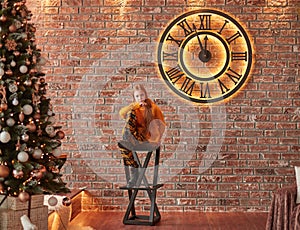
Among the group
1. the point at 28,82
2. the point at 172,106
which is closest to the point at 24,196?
the point at 28,82

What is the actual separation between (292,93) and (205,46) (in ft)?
3.57

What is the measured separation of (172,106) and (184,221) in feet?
4.23

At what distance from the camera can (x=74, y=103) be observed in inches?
242

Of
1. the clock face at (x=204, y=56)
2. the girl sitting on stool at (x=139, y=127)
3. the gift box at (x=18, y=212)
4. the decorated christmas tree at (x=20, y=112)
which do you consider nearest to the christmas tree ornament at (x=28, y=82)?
the decorated christmas tree at (x=20, y=112)

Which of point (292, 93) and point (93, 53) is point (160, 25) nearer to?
point (93, 53)

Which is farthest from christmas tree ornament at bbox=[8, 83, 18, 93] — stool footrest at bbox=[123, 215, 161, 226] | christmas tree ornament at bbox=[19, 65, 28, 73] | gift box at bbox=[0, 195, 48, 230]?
stool footrest at bbox=[123, 215, 161, 226]

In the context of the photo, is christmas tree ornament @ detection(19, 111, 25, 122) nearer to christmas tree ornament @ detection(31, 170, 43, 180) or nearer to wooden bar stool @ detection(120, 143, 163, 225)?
christmas tree ornament @ detection(31, 170, 43, 180)

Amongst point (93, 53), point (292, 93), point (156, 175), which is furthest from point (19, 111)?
point (292, 93)

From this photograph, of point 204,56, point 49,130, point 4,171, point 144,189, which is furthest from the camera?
point 204,56

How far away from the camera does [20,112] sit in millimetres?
3641

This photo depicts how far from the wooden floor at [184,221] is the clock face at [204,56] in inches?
50.3

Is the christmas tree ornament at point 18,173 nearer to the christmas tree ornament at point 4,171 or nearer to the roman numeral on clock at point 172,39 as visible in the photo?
the christmas tree ornament at point 4,171

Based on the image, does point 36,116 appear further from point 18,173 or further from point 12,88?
point 18,173

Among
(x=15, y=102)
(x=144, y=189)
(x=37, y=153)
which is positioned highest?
(x=15, y=102)
